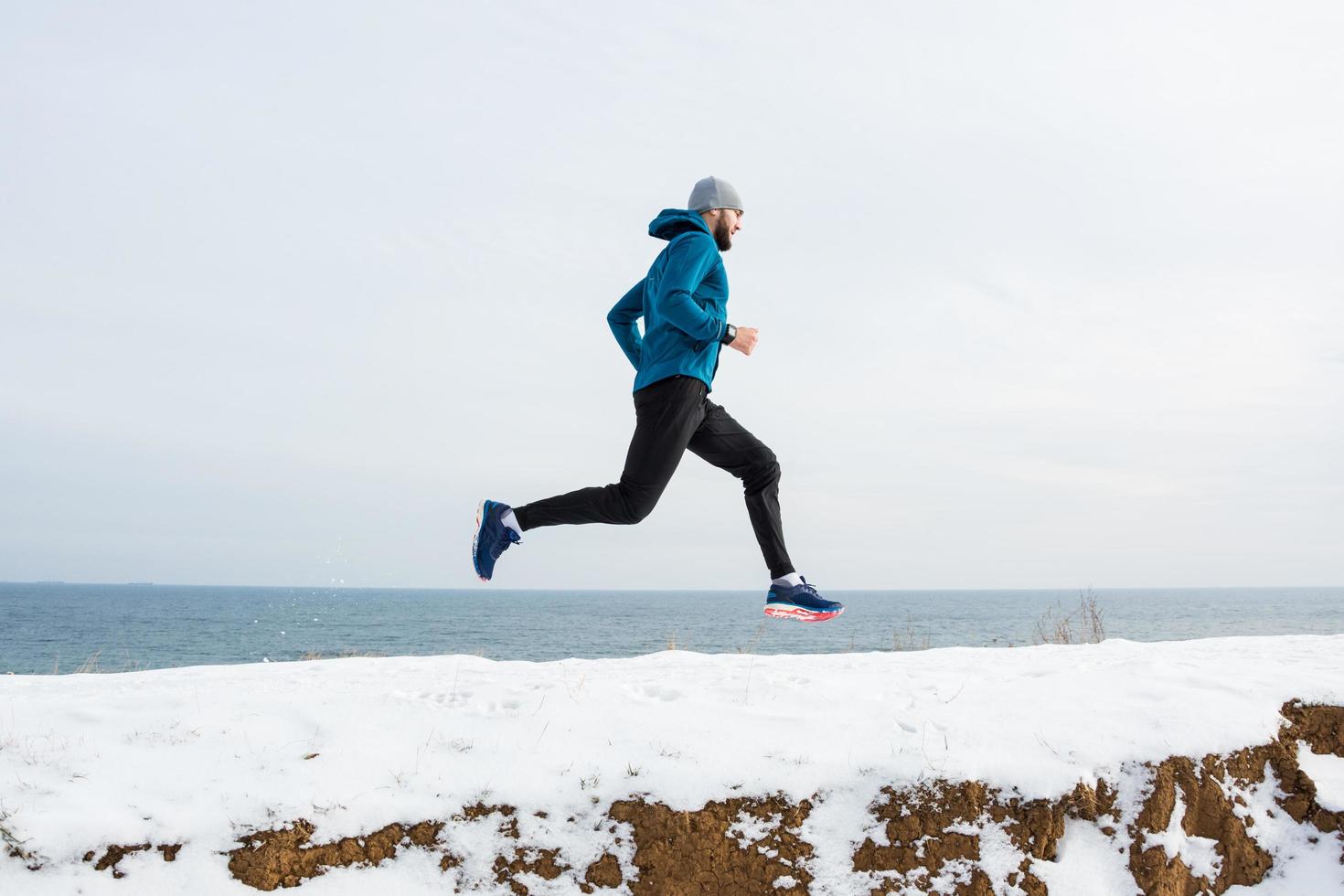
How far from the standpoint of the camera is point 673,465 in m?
4.12

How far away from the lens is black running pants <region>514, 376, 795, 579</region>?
409 centimetres

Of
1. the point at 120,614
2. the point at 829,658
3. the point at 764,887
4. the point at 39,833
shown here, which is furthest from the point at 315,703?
the point at 120,614

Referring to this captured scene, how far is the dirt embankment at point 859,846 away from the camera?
287cm

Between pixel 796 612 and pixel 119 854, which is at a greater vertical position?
pixel 796 612

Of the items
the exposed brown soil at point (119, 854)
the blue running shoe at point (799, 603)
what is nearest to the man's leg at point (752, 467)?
the blue running shoe at point (799, 603)

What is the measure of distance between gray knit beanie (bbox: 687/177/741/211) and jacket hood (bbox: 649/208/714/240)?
2.8 inches

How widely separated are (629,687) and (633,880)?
133cm

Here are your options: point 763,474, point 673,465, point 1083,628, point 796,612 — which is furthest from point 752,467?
point 1083,628

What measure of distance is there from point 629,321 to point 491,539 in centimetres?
145

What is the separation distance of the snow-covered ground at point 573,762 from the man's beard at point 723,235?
230cm

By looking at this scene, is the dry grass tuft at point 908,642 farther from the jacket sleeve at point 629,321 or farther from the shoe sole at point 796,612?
the jacket sleeve at point 629,321

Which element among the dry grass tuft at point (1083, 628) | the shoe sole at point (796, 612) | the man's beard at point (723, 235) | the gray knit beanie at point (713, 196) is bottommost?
the dry grass tuft at point (1083, 628)

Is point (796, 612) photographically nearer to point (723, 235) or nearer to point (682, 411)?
point (682, 411)

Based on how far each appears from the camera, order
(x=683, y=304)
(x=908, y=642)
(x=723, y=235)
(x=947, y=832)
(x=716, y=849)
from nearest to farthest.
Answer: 1. (x=716, y=849)
2. (x=947, y=832)
3. (x=683, y=304)
4. (x=723, y=235)
5. (x=908, y=642)
